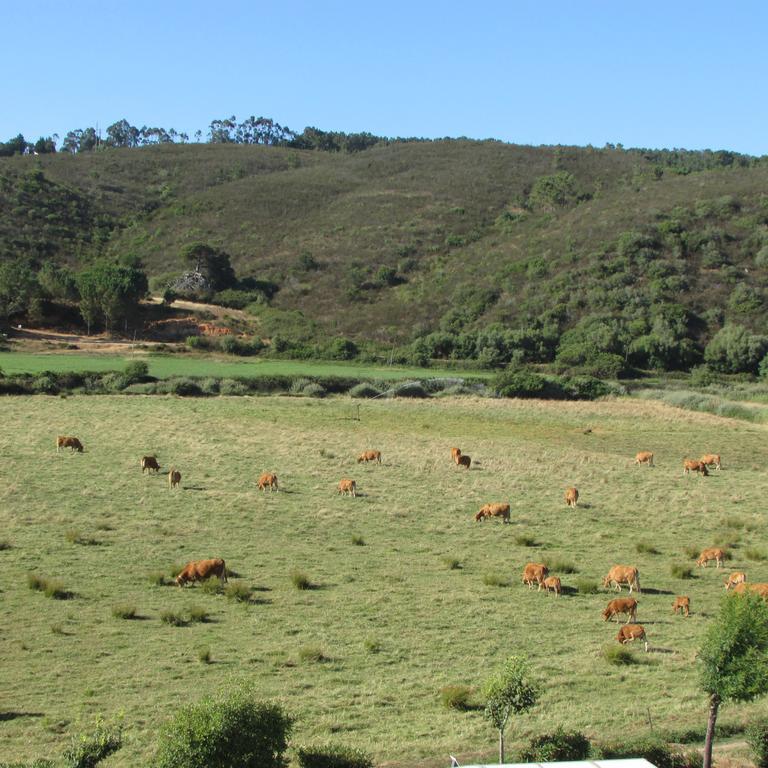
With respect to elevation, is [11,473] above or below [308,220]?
below

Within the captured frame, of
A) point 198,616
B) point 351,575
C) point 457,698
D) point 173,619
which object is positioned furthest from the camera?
point 351,575

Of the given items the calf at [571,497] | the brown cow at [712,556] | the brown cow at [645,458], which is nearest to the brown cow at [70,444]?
the calf at [571,497]

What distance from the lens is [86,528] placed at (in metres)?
26.1

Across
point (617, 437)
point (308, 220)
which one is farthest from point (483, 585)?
point (308, 220)

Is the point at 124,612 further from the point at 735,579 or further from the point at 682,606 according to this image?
the point at 735,579

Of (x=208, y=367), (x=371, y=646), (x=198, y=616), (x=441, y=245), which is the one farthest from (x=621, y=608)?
(x=441, y=245)

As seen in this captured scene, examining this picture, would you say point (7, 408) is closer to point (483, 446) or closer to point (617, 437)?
point (483, 446)

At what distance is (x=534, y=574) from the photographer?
2189 cm

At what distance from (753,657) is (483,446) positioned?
31.5 m

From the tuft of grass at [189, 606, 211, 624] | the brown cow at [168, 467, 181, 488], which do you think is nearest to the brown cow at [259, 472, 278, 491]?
the brown cow at [168, 467, 181, 488]

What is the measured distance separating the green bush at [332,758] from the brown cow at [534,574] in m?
10.4

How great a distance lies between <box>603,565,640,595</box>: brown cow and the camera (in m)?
21.7

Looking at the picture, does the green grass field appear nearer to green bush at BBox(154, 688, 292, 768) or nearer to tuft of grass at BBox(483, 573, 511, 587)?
tuft of grass at BBox(483, 573, 511, 587)

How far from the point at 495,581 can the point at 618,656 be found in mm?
5427
